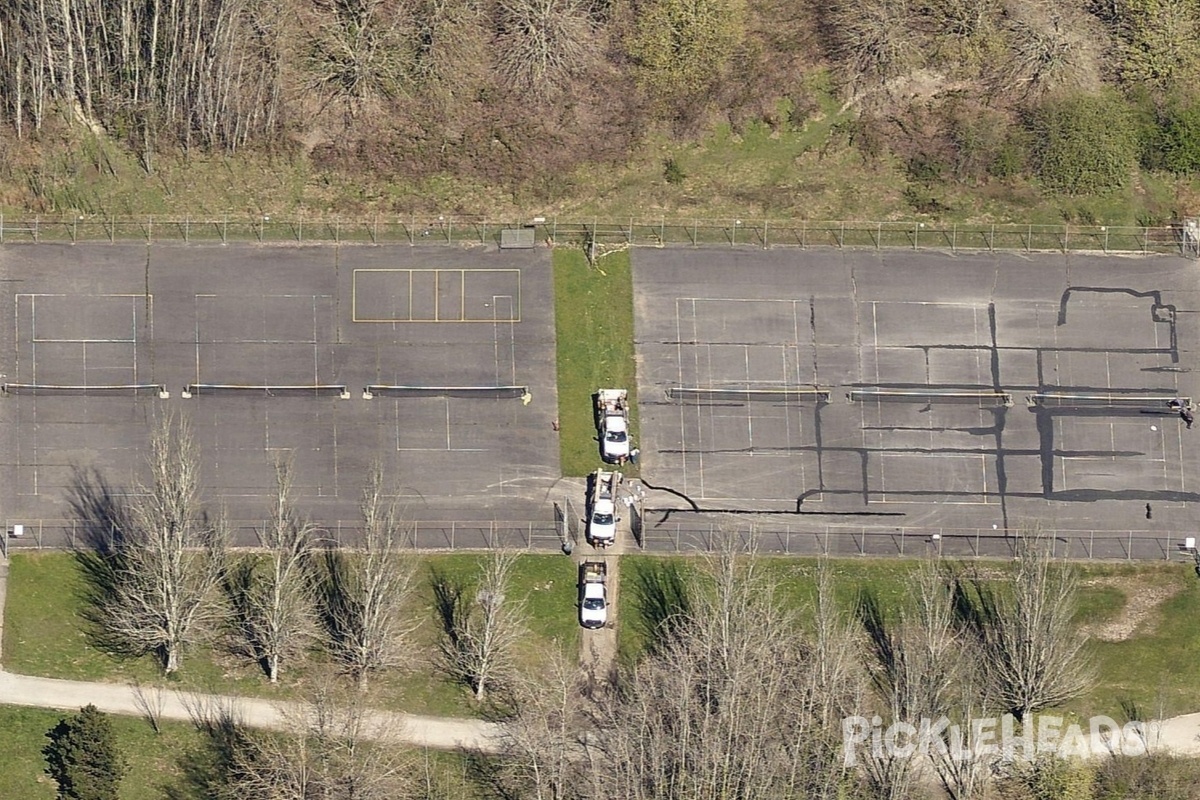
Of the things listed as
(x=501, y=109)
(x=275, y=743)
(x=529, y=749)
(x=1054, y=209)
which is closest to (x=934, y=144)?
(x=1054, y=209)

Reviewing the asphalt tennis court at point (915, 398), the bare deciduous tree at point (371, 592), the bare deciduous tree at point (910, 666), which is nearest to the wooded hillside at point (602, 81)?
the asphalt tennis court at point (915, 398)

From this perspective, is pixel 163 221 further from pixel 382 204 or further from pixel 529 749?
pixel 529 749

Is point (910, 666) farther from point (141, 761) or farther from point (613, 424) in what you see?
point (141, 761)

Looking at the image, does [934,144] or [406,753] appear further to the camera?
[934,144]

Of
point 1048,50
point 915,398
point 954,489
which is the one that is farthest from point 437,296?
point 1048,50
